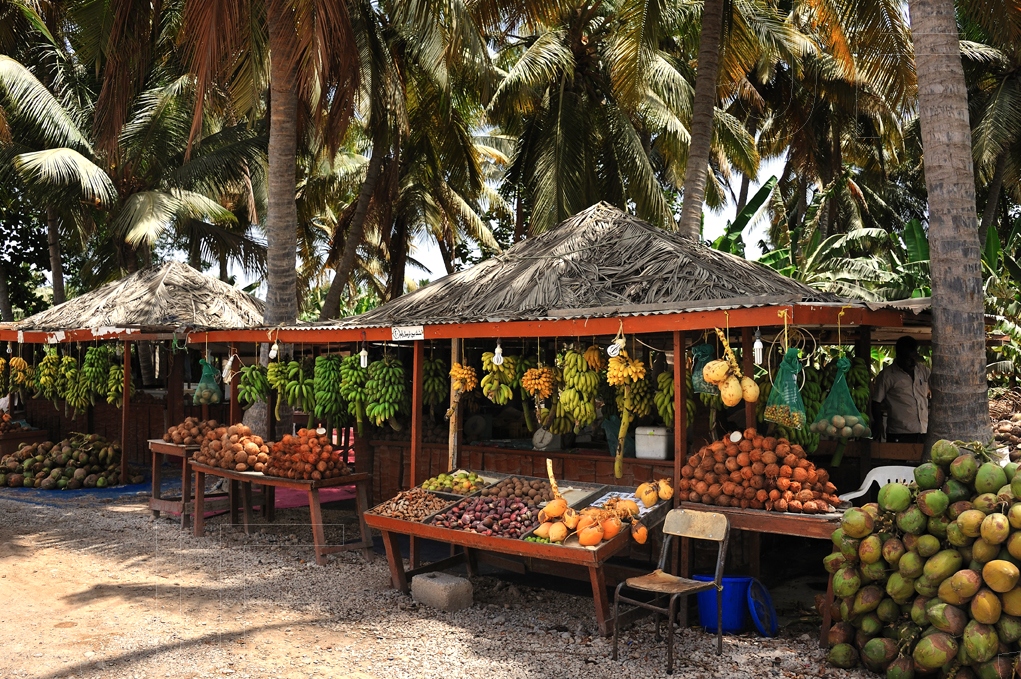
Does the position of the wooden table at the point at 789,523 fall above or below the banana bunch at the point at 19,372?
below

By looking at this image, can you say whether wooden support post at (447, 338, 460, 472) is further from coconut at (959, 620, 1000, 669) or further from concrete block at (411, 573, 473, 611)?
coconut at (959, 620, 1000, 669)

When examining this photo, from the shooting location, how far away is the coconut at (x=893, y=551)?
5.21 meters

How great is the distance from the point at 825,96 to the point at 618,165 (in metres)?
6.19

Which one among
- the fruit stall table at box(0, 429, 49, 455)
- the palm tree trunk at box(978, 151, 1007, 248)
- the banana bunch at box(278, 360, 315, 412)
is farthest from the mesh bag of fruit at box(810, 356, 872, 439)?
the palm tree trunk at box(978, 151, 1007, 248)

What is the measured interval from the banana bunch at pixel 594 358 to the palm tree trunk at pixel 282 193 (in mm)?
5224

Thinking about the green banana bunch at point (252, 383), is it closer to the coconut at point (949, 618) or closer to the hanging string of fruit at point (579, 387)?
the hanging string of fruit at point (579, 387)

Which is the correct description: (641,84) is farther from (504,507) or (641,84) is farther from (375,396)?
(504,507)

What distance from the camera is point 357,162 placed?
26062mm

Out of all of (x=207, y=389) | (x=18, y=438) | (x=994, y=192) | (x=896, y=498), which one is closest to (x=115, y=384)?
(x=18, y=438)

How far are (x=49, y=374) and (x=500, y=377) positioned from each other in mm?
10130

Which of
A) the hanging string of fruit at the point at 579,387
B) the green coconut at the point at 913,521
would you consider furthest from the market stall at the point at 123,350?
the green coconut at the point at 913,521

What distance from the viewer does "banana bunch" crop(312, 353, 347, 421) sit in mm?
9391

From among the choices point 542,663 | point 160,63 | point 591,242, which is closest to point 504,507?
point 542,663

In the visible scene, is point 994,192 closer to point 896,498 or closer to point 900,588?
point 896,498
